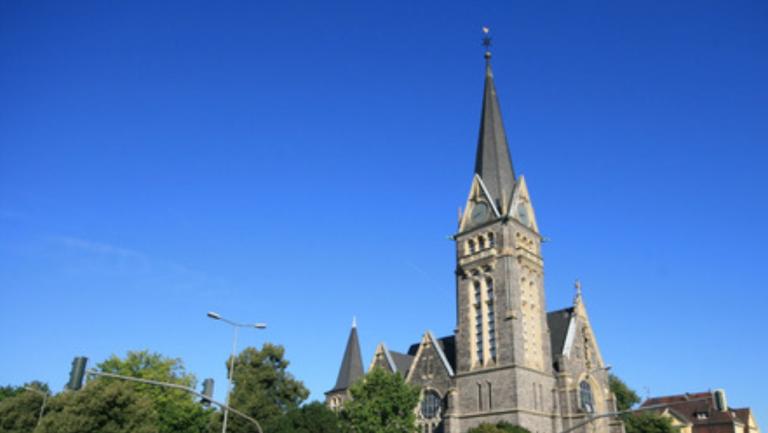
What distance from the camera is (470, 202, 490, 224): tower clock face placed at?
5591 cm

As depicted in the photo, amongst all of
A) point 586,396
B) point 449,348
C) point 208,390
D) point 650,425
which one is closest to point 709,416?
point 650,425

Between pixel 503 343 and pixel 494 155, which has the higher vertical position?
pixel 494 155

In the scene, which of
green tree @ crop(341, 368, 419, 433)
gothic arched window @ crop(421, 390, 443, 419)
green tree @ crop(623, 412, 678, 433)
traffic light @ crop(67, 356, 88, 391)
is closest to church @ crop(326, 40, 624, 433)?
gothic arched window @ crop(421, 390, 443, 419)

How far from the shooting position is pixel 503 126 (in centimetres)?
6219

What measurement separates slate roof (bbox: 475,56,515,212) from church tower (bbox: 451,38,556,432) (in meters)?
0.11

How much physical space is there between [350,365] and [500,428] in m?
24.3

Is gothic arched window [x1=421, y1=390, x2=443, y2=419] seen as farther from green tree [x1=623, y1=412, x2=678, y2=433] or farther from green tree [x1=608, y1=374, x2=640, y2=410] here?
green tree [x1=608, y1=374, x2=640, y2=410]

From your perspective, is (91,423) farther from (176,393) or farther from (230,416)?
(176,393)

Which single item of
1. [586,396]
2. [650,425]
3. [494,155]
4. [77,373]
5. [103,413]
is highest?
[494,155]

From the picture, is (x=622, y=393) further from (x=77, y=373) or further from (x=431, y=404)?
(x=77, y=373)

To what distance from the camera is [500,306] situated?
5066 cm

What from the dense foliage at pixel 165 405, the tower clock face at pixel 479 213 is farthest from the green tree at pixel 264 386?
the tower clock face at pixel 479 213

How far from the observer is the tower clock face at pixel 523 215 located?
55894 mm

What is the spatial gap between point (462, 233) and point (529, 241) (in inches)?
235
